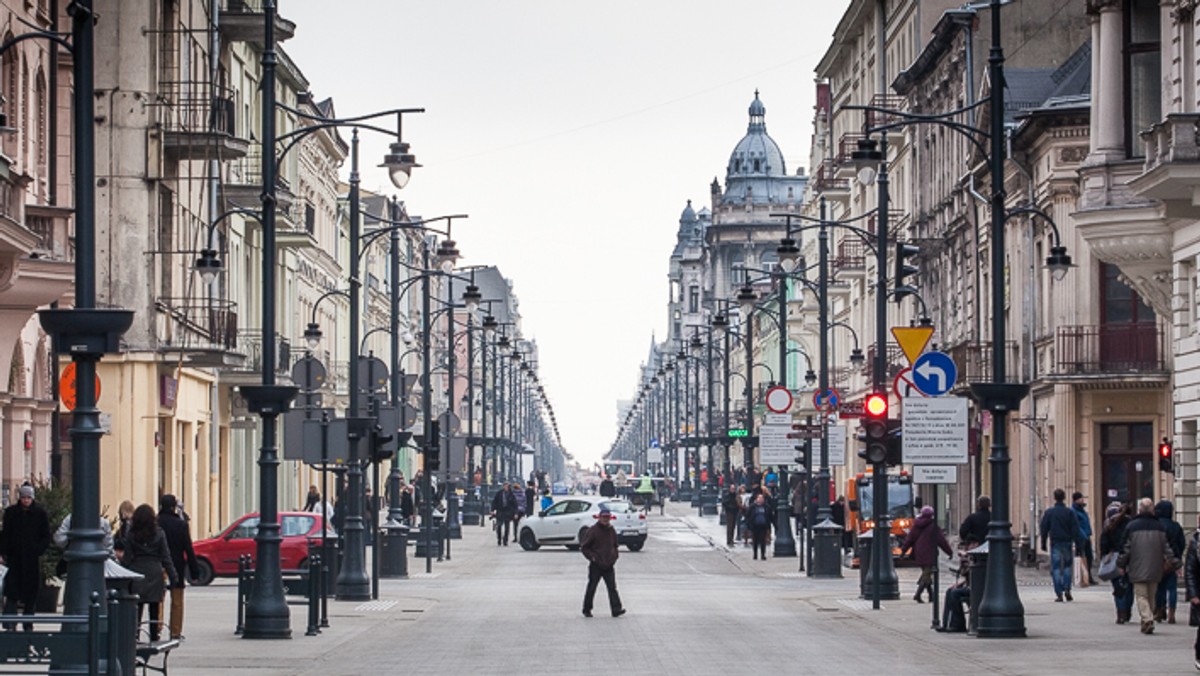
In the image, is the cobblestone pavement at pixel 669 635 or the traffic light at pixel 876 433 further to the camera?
the traffic light at pixel 876 433

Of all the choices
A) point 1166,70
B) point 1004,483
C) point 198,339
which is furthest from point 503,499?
point 1004,483

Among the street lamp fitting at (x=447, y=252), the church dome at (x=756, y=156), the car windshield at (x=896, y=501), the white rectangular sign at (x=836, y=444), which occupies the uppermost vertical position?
the church dome at (x=756, y=156)

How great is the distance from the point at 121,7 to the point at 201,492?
12581mm

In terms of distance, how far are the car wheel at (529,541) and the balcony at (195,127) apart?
60.2 ft

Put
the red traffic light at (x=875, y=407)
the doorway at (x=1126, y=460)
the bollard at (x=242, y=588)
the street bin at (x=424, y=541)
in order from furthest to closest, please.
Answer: the street bin at (x=424, y=541), the doorway at (x=1126, y=460), the red traffic light at (x=875, y=407), the bollard at (x=242, y=588)

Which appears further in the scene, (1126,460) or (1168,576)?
(1126,460)

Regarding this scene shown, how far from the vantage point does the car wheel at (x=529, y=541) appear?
61.4 meters

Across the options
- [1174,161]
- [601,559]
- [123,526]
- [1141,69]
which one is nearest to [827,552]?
[601,559]

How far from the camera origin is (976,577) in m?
27.2

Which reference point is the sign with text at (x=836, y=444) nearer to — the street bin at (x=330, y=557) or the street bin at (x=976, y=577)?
the street bin at (x=330, y=557)

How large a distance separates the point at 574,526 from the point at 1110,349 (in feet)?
63.9

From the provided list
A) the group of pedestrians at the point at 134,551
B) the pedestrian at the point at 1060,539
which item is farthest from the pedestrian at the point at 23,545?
the pedestrian at the point at 1060,539

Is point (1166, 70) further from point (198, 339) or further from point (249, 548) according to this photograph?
point (198, 339)

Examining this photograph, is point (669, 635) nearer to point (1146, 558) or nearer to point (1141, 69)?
point (1146, 558)
